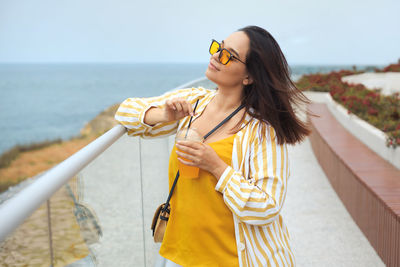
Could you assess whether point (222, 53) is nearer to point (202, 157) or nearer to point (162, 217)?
point (202, 157)

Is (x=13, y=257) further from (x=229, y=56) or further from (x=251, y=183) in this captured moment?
(x=229, y=56)

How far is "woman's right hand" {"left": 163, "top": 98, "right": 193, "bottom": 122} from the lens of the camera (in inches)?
77.2

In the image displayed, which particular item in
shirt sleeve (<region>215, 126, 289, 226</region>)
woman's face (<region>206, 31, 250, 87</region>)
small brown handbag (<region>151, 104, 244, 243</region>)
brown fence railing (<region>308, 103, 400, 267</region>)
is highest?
woman's face (<region>206, 31, 250, 87</region>)

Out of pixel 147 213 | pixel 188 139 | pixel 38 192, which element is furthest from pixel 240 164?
pixel 147 213

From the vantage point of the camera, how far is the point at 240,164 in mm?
1748

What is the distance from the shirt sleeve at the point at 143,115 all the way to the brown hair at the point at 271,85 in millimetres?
408

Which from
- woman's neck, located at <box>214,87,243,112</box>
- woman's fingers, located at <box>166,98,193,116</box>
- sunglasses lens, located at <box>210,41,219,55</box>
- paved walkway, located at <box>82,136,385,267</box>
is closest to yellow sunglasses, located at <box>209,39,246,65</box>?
sunglasses lens, located at <box>210,41,219,55</box>

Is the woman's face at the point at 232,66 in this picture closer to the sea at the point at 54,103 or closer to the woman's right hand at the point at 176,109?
the woman's right hand at the point at 176,109

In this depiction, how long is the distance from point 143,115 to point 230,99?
0.44 m

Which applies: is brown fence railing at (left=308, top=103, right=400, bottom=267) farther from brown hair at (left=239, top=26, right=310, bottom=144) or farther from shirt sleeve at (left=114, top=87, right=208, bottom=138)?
shirt sleeve at (left=114, top=87, right=208, bottom=138)

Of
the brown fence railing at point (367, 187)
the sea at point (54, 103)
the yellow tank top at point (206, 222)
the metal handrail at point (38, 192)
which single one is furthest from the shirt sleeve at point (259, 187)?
the sea at point (54, 103)

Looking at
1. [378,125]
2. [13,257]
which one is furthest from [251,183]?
[378,125]

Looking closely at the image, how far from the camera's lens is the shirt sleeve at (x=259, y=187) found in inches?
63.6

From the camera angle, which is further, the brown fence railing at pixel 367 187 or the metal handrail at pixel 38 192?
the brown fence railing at pixel 367 187
